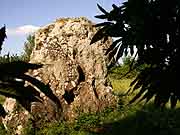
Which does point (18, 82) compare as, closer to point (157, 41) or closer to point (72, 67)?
point (157, 41)

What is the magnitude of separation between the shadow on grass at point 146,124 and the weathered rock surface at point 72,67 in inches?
57.0

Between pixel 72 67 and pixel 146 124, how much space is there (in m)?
3.26

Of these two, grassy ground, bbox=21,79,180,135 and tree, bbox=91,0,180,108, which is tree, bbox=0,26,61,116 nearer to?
tree, bbox=91,0,180,108

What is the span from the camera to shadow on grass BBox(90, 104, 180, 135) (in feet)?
33.7

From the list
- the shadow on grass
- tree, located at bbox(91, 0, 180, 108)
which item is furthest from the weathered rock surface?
tree, located at bbox(91, 0, 180, 108)

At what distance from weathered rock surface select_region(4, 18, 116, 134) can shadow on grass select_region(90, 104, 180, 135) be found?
1.45 meters

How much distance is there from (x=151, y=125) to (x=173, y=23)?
7.60 m

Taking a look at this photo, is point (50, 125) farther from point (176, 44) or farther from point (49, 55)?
point (176, 44)

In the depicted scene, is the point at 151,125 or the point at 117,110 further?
the point at 117,110

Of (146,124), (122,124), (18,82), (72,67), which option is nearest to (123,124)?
(122,124)

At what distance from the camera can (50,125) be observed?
38.1 ft

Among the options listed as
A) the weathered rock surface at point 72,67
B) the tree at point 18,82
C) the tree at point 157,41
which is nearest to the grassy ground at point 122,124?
the weathered rock surface at point 72,67

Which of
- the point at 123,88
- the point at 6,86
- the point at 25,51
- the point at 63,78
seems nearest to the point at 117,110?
the point at 63,78

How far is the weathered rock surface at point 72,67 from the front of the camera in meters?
12.5
